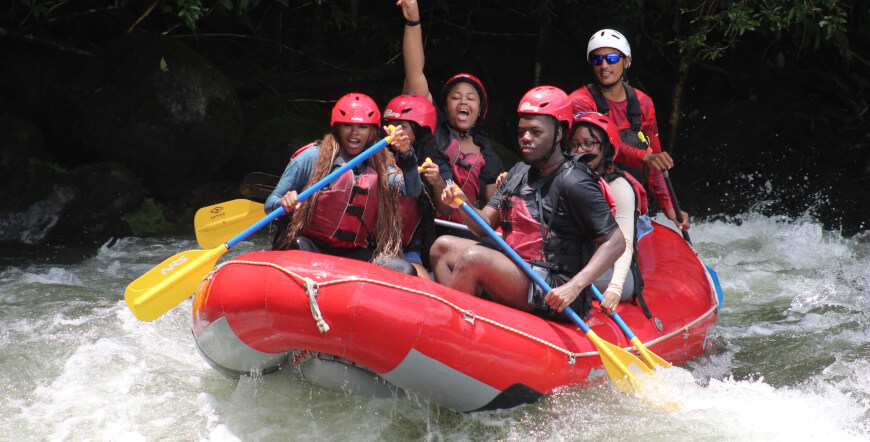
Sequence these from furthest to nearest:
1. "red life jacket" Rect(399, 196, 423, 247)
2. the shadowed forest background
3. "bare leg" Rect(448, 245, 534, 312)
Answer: the shadowed forest background, "red life jacket" Rect(399, 196, 423, 247), "bare leg" Rect(448, 245, 534, 312)

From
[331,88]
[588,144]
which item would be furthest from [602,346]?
[331,88]

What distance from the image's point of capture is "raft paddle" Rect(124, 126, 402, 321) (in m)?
3.60

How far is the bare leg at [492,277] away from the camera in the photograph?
355cm

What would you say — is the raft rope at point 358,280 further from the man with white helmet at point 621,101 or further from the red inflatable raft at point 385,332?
the man with white helmet at point 621,101

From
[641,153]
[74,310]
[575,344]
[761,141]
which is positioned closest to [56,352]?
[74,310]

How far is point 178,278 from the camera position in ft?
11.9

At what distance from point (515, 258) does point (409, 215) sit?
28.8 inches

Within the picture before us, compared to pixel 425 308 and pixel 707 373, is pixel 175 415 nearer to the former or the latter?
pixel 425 308

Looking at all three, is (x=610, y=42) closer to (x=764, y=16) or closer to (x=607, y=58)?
(x=607, y=58)

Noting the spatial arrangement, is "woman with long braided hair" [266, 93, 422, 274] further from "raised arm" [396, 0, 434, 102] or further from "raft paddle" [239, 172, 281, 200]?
"raised arm" [396, 0, 434, 102]

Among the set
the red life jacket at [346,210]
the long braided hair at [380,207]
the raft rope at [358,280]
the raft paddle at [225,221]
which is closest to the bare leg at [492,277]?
the raft rope at [358,280]

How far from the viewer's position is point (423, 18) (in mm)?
8281

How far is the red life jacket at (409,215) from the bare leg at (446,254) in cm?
27

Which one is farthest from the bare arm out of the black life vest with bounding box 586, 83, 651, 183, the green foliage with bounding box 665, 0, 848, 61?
the green foliage with bounding box 665, 0, 848, 61
